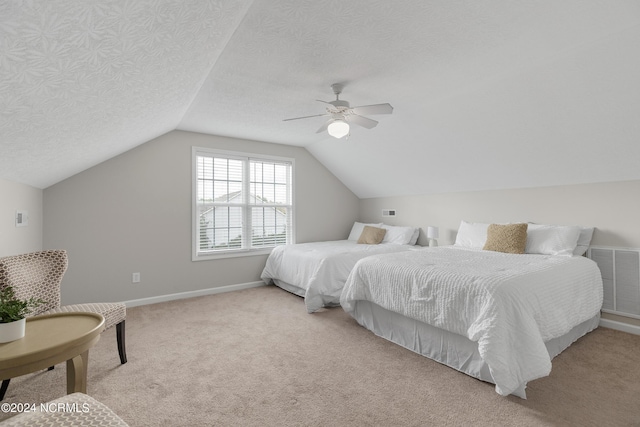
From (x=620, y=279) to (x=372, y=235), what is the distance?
2.93 meters

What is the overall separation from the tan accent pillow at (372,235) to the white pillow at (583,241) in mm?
2478

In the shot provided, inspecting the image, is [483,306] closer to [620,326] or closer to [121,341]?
[620,326]

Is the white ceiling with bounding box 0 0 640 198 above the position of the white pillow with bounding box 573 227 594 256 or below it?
above

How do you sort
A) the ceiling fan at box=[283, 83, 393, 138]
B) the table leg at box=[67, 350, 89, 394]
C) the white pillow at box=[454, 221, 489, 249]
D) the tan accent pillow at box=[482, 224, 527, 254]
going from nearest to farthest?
1. the table leg at box=[67, 350, 89, 394]
2. the ceiling fan at box=[283, 83, 393, 138]
3. the tan accent pillow at box=[482, 224, 527, 254]
4. the white pillow at box=[454, 221, 489, 249]

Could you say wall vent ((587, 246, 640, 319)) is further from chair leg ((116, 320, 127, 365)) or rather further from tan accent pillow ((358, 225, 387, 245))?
chair leg ((116, 320, 127, 365))

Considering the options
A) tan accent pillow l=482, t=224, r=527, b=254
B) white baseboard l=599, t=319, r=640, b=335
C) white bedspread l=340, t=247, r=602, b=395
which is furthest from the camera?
tan accent pillow l=482, t=224, r=527, b=254

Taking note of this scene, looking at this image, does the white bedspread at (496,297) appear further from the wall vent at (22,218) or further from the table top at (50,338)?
the wall vent at (22,218)

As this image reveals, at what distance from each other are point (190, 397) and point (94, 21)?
6.78 feet

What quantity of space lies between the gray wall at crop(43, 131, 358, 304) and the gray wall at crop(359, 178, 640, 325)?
2.80 metres

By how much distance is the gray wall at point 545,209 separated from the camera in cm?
307

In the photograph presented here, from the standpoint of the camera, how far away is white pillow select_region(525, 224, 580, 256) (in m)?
3.15

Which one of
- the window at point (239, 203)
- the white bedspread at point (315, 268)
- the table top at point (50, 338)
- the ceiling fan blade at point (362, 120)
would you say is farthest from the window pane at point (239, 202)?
the table top at point (50, 338)

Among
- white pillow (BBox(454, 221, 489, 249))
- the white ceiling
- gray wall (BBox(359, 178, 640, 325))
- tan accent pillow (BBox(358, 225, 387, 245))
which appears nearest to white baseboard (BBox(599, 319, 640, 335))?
gray wall (BBox(359, 178, 640, 325))

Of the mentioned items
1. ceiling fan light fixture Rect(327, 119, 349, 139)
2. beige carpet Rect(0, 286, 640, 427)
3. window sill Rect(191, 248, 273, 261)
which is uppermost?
ceiling fan light fixture Rect(327, 119, 349, 139)
